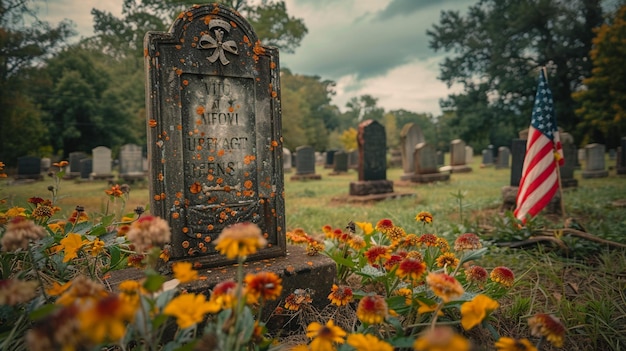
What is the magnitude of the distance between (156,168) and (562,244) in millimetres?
3540

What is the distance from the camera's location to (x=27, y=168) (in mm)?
14102

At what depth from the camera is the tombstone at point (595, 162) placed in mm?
12008

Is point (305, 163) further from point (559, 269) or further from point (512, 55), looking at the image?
point (512, 55)

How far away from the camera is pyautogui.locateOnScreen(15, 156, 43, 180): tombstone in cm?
1400

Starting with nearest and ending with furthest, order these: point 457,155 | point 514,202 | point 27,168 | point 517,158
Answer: point 514,202 → point 517,158 → point 27,168 → point 457,155

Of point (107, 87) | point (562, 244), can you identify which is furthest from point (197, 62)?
point (107, 87)

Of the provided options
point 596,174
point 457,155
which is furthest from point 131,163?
point 596,174

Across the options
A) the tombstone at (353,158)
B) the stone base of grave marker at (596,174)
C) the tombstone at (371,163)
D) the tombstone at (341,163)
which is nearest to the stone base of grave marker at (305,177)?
the tombstone at (341,163)

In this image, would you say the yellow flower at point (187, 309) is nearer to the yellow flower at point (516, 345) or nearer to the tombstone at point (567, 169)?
the yellow flower at point (516, 345)

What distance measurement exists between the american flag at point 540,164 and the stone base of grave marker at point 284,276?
285cm

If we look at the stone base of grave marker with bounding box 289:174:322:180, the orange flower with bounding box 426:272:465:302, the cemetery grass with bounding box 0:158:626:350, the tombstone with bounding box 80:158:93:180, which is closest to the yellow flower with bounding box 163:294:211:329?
the orange flower with bounding box 426:272:465:302

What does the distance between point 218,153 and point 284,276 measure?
86 cm

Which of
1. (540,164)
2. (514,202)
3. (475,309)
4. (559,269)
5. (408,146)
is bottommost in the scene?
(559,269)

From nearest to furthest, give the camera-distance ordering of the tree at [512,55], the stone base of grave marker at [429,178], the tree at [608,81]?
the stone base of grave marker at [429,178] < the tree at [608,81] < the tree at [512,55]
